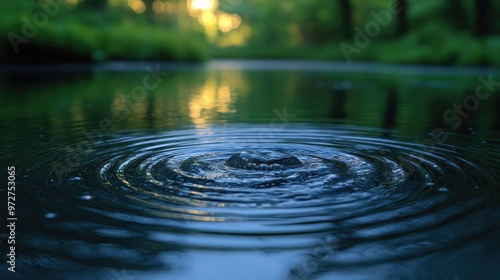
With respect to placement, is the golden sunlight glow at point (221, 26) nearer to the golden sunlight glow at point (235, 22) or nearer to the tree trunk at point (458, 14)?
the golden sunlight glow at point (235, 22)

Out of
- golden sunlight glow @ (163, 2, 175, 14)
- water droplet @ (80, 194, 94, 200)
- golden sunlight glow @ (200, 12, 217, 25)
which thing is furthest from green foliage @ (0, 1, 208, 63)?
golden sunlight glow @ (200, 12, 217, 25)

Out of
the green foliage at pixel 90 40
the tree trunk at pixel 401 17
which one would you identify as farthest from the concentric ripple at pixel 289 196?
the tree trunk at pixel 401 17

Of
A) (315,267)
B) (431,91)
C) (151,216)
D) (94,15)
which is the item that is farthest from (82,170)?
(94,15)

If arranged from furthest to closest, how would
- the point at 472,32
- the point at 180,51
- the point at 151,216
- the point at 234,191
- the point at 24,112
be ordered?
1. the point at 180,51
2. the point at 472,32
3. the point at 24,112
4. the point at 234,191
5. the point at 151,216

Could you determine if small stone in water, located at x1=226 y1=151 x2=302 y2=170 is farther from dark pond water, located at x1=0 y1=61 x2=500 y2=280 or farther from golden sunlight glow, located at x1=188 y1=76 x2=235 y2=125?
golden sunlight glow, located at x1=188 y1=76 x2=235 y2=125

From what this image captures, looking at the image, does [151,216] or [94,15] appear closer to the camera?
[151,216]

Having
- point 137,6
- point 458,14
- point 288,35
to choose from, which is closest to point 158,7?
point 137,6

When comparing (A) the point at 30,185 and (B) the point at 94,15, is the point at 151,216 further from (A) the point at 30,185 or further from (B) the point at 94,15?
(B) the point at 94,15
